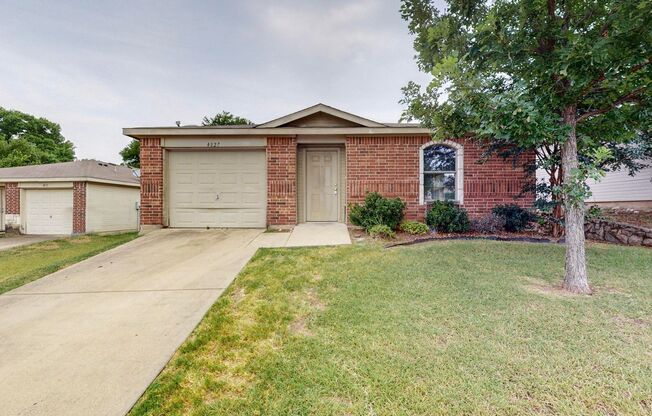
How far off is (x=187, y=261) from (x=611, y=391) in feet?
17.9

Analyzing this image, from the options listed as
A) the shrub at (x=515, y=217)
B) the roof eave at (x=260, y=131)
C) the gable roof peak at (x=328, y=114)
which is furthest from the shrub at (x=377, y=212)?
the shrub at (x=515, y=217)

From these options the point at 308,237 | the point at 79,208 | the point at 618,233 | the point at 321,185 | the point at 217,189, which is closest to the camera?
the point at 618,233

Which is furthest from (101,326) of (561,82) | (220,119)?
(220,119)

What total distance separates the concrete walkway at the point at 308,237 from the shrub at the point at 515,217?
4.13 meters

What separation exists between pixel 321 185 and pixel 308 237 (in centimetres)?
227

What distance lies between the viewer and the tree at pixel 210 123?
85.3 ft

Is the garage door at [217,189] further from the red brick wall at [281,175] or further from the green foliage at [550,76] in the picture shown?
the green foliage at [550,76]

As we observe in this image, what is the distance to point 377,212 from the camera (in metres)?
6.77

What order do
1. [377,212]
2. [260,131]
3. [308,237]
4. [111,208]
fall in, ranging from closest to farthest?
1. [308,237]
2. [377,212]
3. [260,131]
4. [111,208]

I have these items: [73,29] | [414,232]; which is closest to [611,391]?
[414,232]

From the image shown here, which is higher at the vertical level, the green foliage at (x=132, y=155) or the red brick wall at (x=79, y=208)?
the green foliage at (x=132, y=155)

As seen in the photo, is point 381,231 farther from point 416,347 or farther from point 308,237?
point 416,347

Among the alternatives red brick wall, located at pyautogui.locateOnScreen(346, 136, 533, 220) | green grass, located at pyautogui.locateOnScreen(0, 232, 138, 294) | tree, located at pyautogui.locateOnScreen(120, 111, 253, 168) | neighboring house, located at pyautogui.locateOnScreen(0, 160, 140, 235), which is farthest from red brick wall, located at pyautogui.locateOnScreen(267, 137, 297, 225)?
tree, located at pyautogui.locateOnScreen(120, 111, 253, 168)

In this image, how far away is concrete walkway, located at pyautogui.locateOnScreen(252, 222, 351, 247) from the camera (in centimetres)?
594
